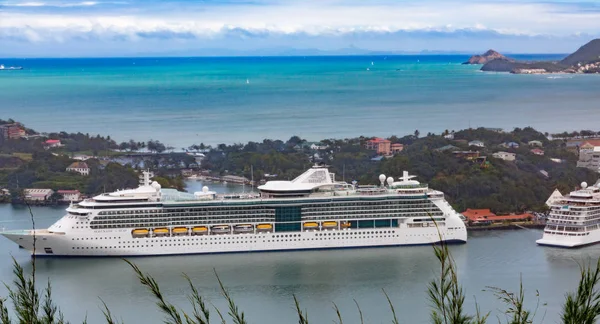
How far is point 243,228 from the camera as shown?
18.0 meters

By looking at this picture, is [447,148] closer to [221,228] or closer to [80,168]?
[80,168]

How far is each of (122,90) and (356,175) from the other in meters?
33.7

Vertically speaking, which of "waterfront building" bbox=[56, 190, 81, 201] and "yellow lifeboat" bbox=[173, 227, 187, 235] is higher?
"yellow lifeboat" bbox=[173, 227, 187, 235]

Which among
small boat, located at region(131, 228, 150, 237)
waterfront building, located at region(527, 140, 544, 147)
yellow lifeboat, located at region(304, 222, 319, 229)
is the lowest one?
small boat, located at region(131, 228, 150, 237)

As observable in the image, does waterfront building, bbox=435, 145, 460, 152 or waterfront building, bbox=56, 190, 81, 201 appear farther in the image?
waterfront building, bbox=435, 145, 460, 152

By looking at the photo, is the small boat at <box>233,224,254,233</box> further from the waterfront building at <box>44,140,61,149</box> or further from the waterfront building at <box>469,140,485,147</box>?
the waterfront building at <box>44,140,61,149</box>

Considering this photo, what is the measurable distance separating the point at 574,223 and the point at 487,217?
8.79ft

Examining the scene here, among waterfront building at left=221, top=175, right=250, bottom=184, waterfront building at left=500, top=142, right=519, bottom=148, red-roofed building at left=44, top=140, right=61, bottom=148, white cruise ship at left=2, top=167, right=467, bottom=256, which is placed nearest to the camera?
white cruise ship at left=2, top=167, right=467, bottom=256

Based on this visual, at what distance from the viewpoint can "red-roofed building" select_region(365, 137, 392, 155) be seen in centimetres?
2888

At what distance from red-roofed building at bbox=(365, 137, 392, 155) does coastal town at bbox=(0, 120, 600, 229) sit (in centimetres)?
3

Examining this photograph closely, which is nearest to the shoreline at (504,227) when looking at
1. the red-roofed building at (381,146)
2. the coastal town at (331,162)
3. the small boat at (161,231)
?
the coastal town at (331,162)

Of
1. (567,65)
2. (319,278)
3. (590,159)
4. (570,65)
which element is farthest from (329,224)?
(567,65)

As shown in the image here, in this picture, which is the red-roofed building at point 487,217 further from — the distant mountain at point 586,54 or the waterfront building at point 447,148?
the distant mountain at point 586,54

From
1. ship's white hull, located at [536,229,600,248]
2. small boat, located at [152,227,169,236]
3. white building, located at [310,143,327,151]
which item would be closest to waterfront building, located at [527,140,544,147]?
white building, located at [310,143,327,151]
